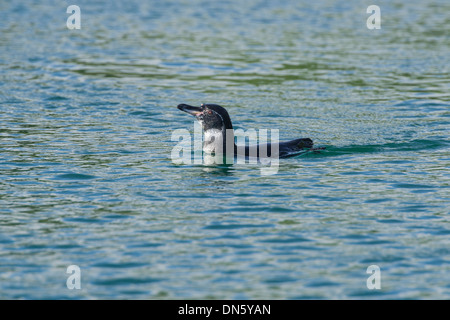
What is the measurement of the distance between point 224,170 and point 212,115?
1.51 meters

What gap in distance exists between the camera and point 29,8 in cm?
3791

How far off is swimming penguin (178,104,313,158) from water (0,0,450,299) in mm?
284

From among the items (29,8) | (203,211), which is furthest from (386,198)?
(29,8)

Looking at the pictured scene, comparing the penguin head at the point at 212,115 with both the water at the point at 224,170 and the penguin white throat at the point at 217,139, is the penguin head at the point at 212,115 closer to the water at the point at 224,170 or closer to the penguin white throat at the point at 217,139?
the penguin white throat at the point at 217,139

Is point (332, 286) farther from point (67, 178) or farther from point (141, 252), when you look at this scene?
point (67, 178)

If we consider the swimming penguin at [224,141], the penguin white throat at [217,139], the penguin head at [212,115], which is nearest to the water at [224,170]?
the swimming penguin at [224,141]

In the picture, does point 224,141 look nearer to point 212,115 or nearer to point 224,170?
point 212,115

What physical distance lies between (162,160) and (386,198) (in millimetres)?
4549

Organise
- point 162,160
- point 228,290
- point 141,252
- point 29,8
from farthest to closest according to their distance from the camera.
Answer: point 29,8 → point 162,160 → point 141,252 → point 228,290

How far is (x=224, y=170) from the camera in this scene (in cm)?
1537

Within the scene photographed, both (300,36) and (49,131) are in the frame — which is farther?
(300,36)

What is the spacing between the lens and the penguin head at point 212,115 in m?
16.3

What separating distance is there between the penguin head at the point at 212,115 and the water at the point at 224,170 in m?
1.03

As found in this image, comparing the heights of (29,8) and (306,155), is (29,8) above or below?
above
